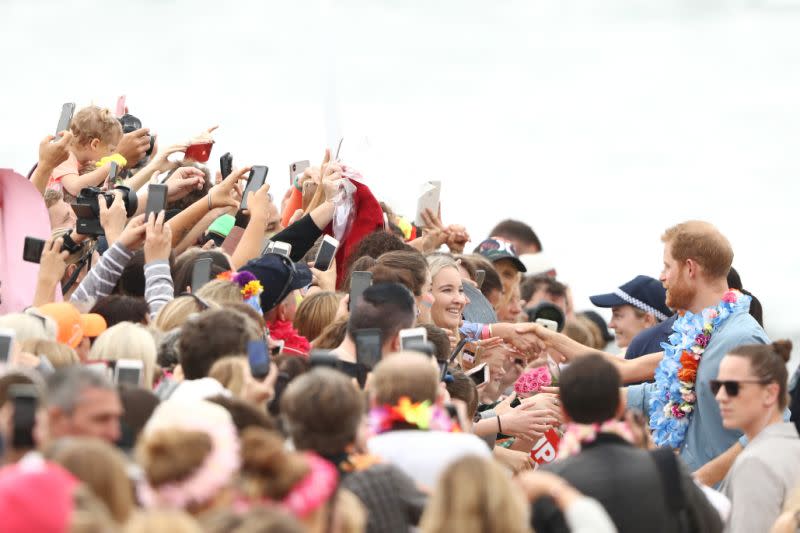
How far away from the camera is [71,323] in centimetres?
509

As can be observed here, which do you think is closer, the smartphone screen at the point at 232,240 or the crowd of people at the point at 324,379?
the crowd of people at the point at 324,379

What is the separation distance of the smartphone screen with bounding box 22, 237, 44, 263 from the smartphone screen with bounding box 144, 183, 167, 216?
46cm

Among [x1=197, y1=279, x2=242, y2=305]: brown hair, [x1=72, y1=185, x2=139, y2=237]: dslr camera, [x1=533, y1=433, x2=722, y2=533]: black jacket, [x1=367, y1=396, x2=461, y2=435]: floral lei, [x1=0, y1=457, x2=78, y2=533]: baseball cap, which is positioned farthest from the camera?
[x1=72, y1=185, x2=139, y2=237]: dslr camera

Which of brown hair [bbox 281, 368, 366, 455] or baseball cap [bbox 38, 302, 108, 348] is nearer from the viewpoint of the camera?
brown hair [bbox 281, 368, 366, 455]

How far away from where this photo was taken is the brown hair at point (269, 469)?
333 cm

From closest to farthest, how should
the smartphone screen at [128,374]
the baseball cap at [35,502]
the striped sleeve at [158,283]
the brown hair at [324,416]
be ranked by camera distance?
the baseball cap at [35,502], the brown hair at [324,416], the smartphone screen at [128,374], the striped sleeve at [158,283]

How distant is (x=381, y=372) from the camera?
4266 mm

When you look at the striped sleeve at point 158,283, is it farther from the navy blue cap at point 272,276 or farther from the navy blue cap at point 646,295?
the navy blue cap at point 646,295

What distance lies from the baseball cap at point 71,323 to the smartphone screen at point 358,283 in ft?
3.09

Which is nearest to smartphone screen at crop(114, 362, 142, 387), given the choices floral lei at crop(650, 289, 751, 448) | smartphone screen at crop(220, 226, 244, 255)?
floral lei at crop(650, 289, 751, 448)

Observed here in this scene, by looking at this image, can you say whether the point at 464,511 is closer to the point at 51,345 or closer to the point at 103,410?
the point at 103,410

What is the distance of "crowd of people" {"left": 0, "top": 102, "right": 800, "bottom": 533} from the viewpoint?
11.0 ft

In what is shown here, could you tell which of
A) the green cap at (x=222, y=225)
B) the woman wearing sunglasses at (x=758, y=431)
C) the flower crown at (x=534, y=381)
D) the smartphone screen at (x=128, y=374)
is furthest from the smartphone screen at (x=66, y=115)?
the woman wearing sunglasses at (x=758, y=431)

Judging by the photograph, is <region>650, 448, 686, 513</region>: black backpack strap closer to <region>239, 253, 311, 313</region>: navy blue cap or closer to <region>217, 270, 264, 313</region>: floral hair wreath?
<region>217, 270, 264, 313</region>: floral hair wreath
